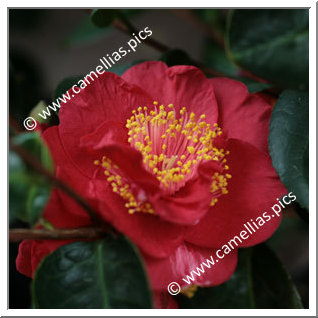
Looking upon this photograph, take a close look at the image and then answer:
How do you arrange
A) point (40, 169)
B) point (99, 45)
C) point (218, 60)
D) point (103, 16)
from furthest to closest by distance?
point (99, 45) < point (218, 60) < point (103, 16) < point (40, 169)

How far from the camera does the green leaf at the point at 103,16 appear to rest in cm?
61

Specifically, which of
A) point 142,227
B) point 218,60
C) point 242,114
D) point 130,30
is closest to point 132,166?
point 142,227

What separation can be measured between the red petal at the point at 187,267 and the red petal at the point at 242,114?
0.15 meters

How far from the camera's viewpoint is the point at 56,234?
0.47 meters

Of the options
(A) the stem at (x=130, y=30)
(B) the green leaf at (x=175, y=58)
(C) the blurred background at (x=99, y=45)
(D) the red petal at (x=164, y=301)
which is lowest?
(D) the red petal at (x=164, y=301)

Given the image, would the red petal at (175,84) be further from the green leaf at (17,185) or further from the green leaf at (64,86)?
the green leaf at (17,185)

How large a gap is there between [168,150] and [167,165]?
0.03 metres

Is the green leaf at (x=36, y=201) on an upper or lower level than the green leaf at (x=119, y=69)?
lower

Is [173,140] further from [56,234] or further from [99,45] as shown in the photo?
[99,45]

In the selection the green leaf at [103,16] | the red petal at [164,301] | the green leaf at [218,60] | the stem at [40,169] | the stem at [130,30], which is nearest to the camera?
the stem at [40,169]

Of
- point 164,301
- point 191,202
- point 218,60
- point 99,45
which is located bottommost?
point 164,301

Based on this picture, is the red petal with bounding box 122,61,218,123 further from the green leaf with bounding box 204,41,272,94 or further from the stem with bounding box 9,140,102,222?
the green leaf with bounding box 204,41,272,94

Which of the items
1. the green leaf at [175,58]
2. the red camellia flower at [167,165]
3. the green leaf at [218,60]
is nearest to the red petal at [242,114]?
the red camellia flower at [167,165]

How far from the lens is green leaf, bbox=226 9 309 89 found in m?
0.46
